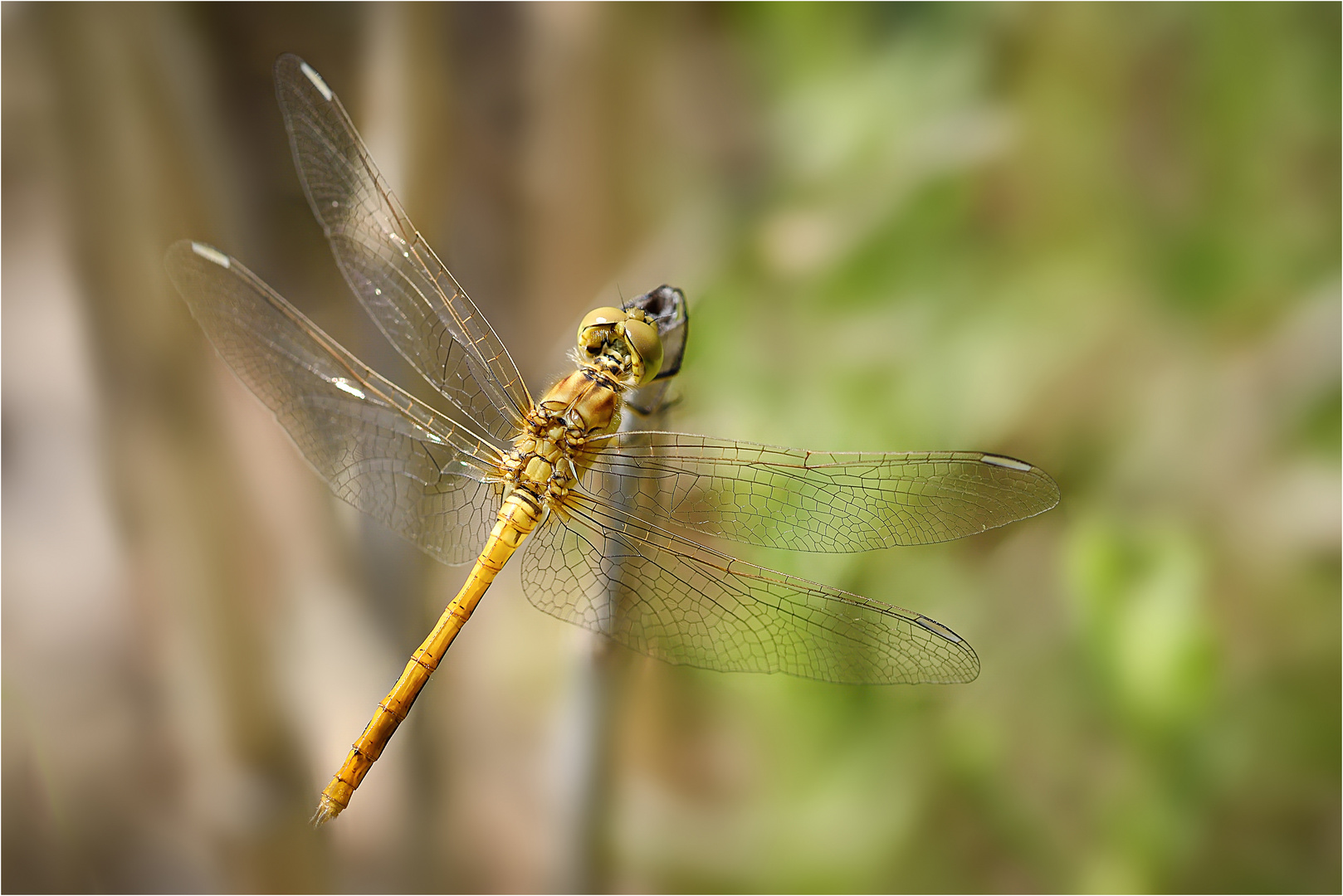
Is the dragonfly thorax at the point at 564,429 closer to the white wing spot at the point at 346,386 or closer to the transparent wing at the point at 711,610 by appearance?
the transparent wing at the point at 711,610

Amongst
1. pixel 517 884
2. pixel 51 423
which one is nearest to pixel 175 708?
pixel 51 423

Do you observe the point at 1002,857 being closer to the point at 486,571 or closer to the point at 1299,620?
the point at 1299,620

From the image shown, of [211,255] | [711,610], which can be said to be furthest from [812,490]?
[211,255]

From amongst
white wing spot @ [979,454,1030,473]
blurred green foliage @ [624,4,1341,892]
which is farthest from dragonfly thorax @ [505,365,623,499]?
white wing spot @ [979,454,1030,473]

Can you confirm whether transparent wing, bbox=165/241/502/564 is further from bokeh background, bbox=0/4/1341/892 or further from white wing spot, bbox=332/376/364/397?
bokeh background, bbox=0/4/1341/892

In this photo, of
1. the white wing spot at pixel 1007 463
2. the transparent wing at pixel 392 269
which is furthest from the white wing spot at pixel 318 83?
the white wing spot at pixel 1007 463

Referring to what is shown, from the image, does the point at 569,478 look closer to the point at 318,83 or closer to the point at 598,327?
the point at 598,327
